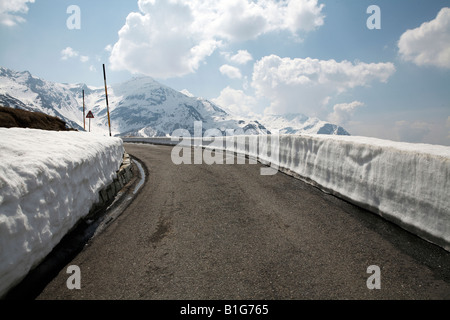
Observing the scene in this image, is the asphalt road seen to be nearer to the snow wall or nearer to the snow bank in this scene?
the snow wall

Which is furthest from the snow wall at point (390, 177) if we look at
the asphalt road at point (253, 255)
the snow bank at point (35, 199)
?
the snow bank at point (35, 199)

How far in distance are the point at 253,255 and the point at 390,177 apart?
3.05 metres

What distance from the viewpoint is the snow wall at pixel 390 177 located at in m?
3.79

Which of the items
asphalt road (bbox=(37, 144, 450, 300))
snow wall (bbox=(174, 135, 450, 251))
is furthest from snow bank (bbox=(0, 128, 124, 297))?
snow wall (bbox=(174, 135, 450, 251))

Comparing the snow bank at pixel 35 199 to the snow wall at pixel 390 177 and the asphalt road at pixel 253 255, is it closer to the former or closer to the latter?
the asphalt road at pixel 253 255

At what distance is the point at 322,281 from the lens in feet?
10.4

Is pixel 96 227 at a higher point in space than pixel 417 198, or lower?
lower

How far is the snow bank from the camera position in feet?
9.38

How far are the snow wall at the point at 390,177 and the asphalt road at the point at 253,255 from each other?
0.28 metres

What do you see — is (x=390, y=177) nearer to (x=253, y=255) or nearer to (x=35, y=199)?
(x=253, y=255)

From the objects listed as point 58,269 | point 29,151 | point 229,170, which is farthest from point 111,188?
point 229,170

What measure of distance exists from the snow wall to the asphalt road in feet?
0.90
